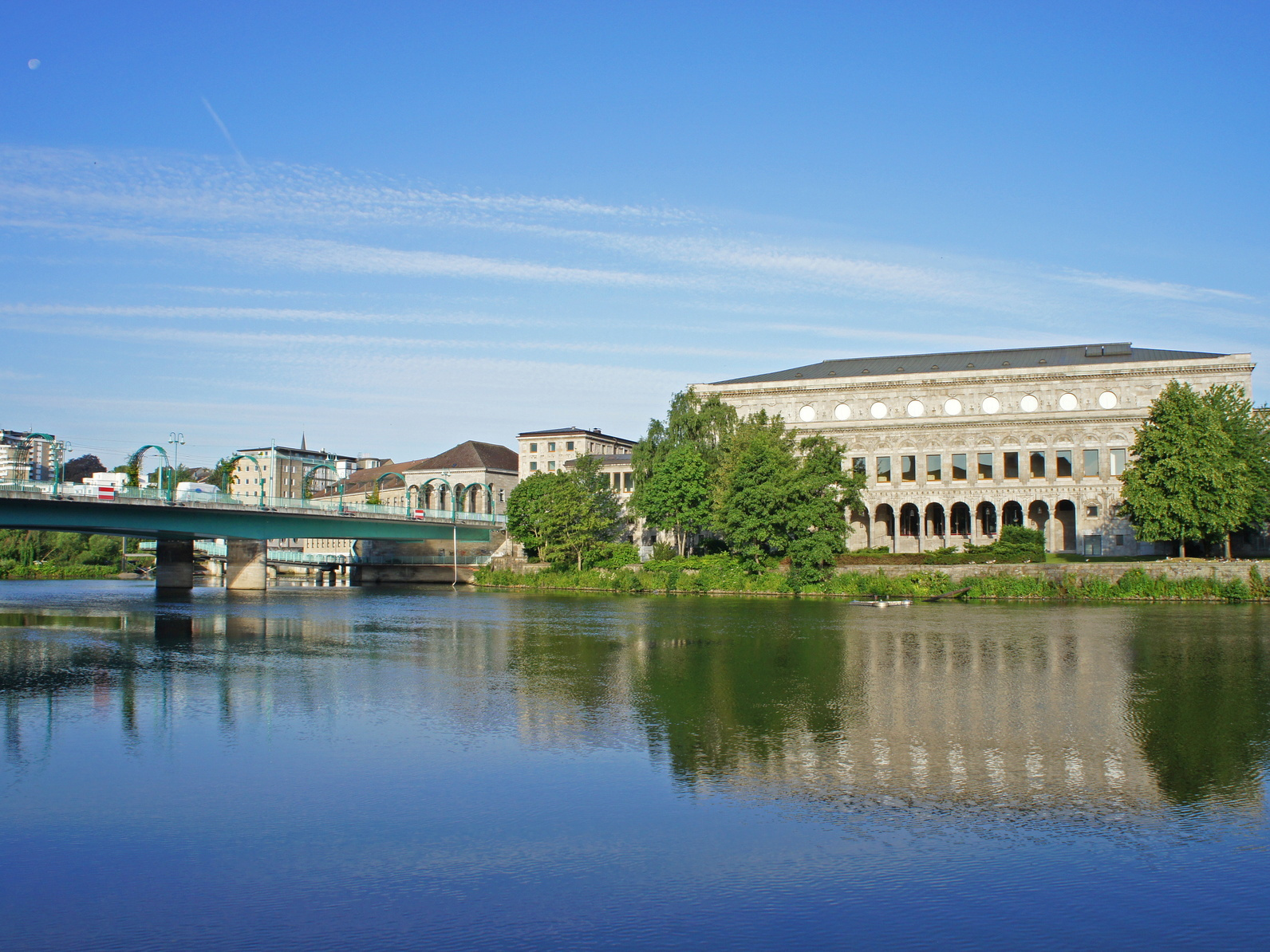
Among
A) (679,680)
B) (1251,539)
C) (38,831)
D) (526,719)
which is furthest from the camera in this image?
(1251,539)

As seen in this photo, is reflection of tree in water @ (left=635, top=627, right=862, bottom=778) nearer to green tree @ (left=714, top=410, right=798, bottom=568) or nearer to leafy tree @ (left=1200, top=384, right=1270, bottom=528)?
green tree @ (left=714, top=410, right=798, bottom=568)

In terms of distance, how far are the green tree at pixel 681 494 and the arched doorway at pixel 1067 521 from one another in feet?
109

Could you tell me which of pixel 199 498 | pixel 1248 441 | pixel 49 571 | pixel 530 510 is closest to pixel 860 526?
pixel 530 510

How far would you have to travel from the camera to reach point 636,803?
659 inches

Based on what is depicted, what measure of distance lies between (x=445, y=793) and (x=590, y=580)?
71.4 m

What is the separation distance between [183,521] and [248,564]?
15.4 m

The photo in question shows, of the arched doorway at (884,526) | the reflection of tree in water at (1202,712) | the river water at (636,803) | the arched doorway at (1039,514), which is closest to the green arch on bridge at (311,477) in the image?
the arched doorway at (884,526)

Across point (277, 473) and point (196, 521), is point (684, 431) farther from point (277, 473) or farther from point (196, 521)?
point (277, 473)

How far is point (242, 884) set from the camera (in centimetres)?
1323

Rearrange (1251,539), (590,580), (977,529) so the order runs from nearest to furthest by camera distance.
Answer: (1251,539)
(590,580)
(977,529)

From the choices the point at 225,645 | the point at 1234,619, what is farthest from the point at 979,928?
the point at 1234,619

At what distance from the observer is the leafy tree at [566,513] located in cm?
9375

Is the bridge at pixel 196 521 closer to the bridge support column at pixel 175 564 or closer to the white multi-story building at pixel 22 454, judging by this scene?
the bridge support column at pixel 175 564

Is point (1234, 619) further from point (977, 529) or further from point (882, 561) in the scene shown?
point (977, 529)
